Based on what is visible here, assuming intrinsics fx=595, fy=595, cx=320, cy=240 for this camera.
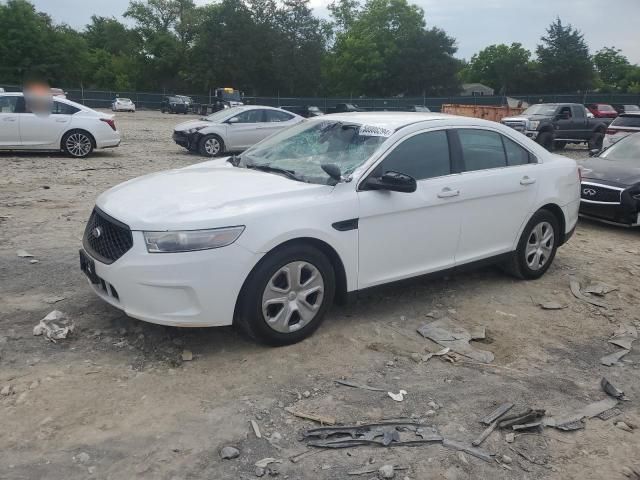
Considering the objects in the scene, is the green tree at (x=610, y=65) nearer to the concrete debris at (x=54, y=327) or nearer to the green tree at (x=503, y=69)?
the green tree at (x=503, y=69)

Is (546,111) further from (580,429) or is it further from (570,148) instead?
(580,429)

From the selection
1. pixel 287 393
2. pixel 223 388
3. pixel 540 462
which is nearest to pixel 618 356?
pixel 540 462

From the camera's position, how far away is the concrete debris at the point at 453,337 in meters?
4.34

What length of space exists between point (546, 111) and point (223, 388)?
67.1 feet

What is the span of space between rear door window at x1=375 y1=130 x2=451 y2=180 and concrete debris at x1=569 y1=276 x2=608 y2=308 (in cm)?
188

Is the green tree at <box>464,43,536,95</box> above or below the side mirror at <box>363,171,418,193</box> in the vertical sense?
above

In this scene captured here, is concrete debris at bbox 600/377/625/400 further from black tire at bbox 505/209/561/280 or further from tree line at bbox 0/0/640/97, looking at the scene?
tree line at bbox 0/0/640/97

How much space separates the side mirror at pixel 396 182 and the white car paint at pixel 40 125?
37.6 ft

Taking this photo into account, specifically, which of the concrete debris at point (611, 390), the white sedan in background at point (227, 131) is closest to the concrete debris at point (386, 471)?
the concrete debris at point (611, 390)

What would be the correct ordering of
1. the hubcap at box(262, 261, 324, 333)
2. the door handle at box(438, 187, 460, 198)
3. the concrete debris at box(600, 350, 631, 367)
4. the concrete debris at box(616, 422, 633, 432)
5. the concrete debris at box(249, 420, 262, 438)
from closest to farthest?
the concrete debris at box(249, 420, 262, 438)
the concrete debris at box(616, 422, 633, 432)
the hubcap at box(262, 261, 324, 333)
the concrete debris at box(600, 350, 631, 367)
the door handle at box(438, 187, 460, 198)

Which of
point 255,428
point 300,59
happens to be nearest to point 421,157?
point 255,428

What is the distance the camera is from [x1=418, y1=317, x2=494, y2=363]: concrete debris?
434cm

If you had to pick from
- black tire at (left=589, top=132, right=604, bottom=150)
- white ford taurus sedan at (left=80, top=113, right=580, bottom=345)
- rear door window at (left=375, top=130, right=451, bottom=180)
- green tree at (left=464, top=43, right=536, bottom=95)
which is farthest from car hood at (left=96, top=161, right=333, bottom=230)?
green tree at (left=464, top=43, right=536, bottom=95)

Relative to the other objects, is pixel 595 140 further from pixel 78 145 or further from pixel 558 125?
pixel 78 145
